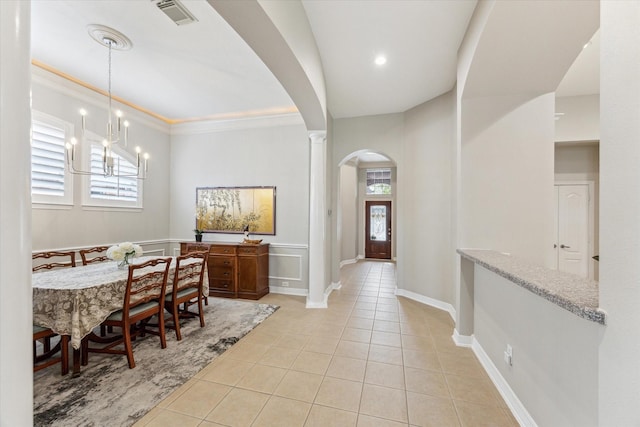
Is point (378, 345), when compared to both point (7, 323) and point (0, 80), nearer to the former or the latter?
point (7, 323)

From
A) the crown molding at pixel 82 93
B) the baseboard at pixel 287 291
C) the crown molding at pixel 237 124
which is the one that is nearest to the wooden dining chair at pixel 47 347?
the crown molding at pixel 82 93

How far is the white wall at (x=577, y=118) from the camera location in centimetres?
412

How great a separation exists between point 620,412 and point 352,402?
1.51 m

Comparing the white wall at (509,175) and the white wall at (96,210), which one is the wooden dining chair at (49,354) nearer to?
the white wall at (96,210)

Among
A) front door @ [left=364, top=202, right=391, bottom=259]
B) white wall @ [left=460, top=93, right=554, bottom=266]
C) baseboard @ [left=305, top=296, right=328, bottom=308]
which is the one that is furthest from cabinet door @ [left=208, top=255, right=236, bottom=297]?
front door @ [left=364, top=202, right=391, bottom=259]

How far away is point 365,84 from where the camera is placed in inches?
150

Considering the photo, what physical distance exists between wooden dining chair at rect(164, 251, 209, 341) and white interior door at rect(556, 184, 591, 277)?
5.80 meters

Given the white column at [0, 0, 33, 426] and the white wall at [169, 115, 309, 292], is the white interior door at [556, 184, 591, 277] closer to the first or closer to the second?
the white wall at [169, 115, 309, 292]

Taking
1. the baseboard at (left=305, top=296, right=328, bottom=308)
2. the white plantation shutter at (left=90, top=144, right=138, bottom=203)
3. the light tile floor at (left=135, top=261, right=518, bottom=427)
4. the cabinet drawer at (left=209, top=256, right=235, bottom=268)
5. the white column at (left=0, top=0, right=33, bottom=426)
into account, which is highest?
the white plantation shutter at (left=90, top=144, right=138, bottom=203)

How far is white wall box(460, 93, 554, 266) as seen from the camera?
9.04ft

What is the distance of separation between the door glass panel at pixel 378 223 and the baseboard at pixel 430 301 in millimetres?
4314

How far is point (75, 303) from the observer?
213 cm

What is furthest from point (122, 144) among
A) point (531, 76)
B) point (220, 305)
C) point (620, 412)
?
point (620, 412)

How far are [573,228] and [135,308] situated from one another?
6.53 m
